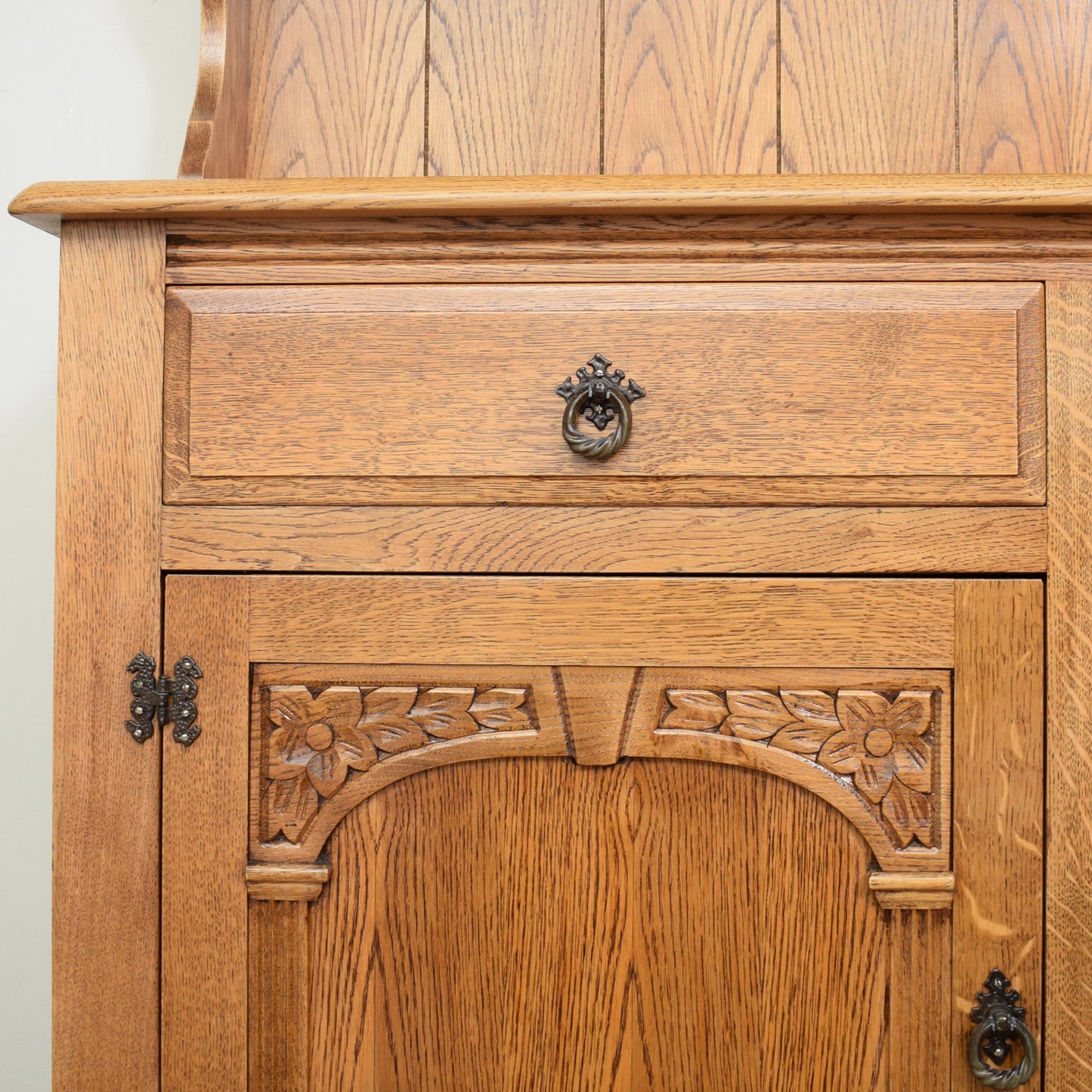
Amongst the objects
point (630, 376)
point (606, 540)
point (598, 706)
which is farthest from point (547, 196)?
point (598, 706)

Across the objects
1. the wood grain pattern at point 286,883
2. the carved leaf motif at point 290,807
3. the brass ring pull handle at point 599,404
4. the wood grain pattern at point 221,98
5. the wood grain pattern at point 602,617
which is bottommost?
the wood grain pattern at point 286,883

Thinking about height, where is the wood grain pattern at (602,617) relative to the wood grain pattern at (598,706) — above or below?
above

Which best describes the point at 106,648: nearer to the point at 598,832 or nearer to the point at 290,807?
the point at 290,807

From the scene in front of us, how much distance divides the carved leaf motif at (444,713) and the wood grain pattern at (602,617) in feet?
0.08

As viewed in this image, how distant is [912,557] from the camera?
57 cm

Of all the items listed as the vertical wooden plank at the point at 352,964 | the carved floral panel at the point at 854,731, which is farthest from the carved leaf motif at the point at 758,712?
the vertical wooden plank at the point at 352,964

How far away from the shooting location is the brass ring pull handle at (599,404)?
22.2 inches

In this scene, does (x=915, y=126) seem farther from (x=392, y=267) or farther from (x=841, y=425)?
(x=392, y=267)

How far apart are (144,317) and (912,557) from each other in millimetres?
551

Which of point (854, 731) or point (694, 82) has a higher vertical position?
point (694, 82)

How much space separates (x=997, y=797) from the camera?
1.85 ft

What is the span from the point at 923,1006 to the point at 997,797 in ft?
0.49

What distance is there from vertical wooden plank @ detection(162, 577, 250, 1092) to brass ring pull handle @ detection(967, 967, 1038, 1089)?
0.49 metres

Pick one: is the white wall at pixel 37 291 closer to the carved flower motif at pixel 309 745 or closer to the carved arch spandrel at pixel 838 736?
the carved flower motif at pixel 309 745
